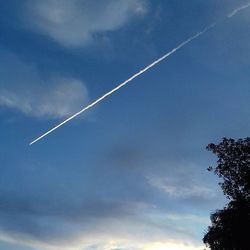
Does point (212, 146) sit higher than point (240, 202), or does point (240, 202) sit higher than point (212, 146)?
point (212, 146)

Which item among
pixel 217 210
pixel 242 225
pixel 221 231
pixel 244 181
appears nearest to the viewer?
pixel 244 181

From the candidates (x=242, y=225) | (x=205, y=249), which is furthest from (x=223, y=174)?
(x=205, y=249)

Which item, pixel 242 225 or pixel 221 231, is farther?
pixel 221 231

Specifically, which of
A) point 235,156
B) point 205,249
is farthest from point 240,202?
point 205,249

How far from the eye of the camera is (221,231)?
58281 millimetres

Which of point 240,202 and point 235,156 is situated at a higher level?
point 235,156

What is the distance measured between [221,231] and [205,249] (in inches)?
476

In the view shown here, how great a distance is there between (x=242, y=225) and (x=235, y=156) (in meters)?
10.0

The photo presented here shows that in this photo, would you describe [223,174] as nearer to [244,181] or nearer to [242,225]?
[244,181]

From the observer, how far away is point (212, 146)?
47.5m

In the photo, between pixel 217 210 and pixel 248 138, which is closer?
pixel 248 138

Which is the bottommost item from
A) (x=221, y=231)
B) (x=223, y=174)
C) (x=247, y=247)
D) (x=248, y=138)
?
(x=247, y=247)

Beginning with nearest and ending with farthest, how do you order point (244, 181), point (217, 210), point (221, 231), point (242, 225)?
point (244, 181) → point (242, 225) → point (221, 231) → point (217, 210)

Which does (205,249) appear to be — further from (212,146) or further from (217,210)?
(212,146)
